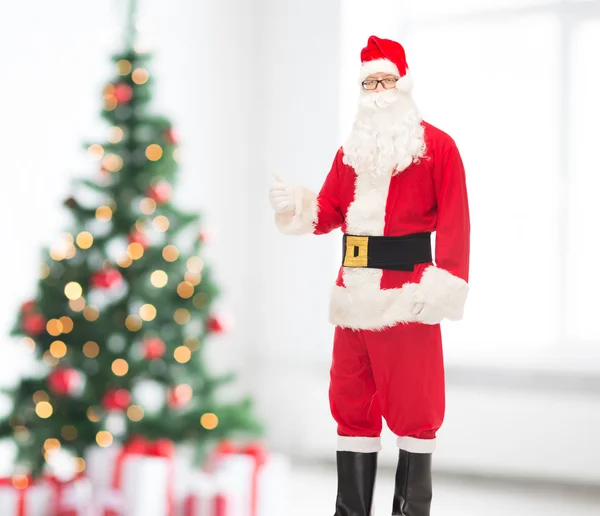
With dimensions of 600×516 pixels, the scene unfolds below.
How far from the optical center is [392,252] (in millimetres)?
1473

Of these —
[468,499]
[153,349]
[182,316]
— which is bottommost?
[468,499]

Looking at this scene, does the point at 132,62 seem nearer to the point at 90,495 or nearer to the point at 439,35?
the point at 90,495

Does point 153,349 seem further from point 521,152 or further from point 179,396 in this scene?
point 521,152

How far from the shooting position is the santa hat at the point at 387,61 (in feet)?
4.92

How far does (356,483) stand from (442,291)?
0.44 meters

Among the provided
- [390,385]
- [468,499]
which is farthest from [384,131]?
[468,499]

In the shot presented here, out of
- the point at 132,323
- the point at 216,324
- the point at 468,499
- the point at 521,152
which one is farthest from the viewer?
the point at 521,152

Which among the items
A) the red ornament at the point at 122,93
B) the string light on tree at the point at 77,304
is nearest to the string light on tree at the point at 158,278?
the string light on tree at the point at 77,304

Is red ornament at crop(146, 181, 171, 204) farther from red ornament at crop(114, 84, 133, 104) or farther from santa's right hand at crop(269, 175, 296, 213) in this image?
santa's right hand at crop(269, 175, 296, 213)

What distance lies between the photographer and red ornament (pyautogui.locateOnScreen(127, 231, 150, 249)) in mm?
2477

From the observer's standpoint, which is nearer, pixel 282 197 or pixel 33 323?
pixel 282 197

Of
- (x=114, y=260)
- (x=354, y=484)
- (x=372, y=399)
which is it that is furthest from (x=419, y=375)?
(x=114, y=260)

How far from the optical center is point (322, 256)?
11.9 feet

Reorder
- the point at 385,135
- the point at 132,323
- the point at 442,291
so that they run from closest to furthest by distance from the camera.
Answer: the point at 442,291 < the point at 385,135 < the point at 132,323
